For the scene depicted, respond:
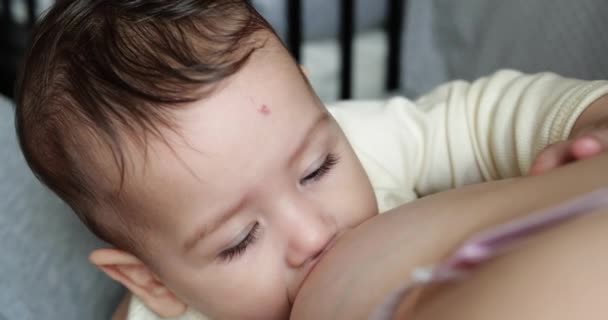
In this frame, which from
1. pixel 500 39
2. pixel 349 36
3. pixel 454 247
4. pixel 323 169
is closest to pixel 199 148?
pixel 323 169

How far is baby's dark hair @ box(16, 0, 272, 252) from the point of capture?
2.23 feet

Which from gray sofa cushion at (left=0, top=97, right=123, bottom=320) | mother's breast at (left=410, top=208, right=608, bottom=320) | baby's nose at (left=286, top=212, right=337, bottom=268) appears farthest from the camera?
gray sofa cushion at (left=0, top=97, right=123, bottom=320)

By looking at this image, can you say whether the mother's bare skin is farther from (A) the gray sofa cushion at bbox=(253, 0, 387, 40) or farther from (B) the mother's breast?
(A) the gray sofa cushion at bbox=(253, 0, 387, 40)

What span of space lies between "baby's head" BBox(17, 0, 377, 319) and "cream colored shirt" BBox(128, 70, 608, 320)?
16cm

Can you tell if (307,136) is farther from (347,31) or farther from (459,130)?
(347,31)

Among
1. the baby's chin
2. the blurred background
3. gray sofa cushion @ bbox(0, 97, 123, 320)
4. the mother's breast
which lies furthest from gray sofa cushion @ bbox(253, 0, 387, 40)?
the mother's breast

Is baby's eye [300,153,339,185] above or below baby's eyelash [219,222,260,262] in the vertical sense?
above

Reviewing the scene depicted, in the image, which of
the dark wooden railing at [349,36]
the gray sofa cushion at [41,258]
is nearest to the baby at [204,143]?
the gray sofa cushion at [41,258]

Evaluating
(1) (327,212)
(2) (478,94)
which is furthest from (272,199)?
(2) (478,94)

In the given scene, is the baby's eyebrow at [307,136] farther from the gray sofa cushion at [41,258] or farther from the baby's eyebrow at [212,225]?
the gray sofa cushion at [41,258]

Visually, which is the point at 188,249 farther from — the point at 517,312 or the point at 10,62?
the point at 10,62

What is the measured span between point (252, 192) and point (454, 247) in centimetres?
25

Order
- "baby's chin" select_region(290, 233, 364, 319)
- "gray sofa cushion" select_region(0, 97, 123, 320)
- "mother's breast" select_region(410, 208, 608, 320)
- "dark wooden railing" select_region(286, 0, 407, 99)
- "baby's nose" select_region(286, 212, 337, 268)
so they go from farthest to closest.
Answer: "dark wooden railing" select_region(286, 0, 407, 99)
"gray sofa cushion" select_region(0, 97, 123, 320)
"baby's nose" select_region(286, 212, 337, 268)
"baby's chin" select_region(290, 233, 364, 319)
"mother's breast" select_region(410, 208, 608, 320)

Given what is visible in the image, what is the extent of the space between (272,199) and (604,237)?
0.34 metres
